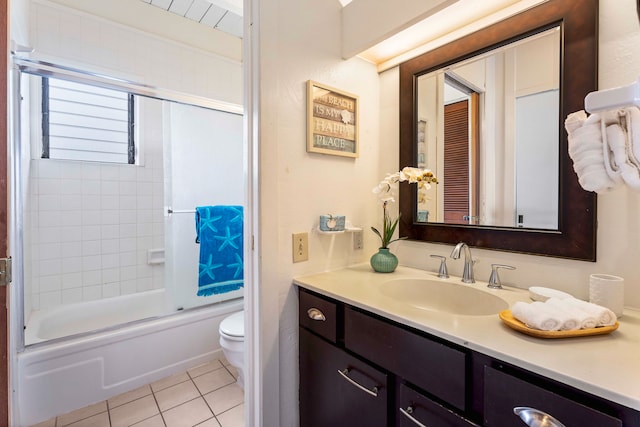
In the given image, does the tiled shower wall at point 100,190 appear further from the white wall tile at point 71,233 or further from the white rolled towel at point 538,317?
the white rolled towel at point 538,317

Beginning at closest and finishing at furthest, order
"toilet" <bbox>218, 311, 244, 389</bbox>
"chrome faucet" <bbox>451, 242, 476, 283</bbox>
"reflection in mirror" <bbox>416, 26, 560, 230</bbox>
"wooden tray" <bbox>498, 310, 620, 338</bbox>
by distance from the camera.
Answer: "wooden tray" <bbox>498, 310, 620, 338</bbox> < "reflection in mirror" <bbox>416, 26, 560, 230</bbox> < "chrome faucet" <bbox>451, 242, 476, 283</bbox> < "toilet" <bbox>218, 311, 244, 389</bbox>

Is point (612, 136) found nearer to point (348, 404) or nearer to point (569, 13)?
point (569, 13)

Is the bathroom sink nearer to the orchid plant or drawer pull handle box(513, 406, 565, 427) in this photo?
the orchid plant

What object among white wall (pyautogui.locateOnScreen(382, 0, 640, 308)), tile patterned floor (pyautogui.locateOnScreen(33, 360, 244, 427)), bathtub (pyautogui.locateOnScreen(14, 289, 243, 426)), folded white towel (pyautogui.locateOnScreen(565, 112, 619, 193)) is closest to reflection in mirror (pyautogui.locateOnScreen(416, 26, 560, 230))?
white wall (pyautogui.locateOnScreen(382, 0, 640, 308))

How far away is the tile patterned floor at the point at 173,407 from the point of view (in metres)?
1.57

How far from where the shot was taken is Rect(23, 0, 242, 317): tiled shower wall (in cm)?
197

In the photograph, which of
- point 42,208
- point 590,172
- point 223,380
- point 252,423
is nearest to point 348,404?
point 252,423

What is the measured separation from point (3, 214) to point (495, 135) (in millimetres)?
1897

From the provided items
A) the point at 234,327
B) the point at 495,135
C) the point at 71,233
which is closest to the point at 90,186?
the point at 71,233

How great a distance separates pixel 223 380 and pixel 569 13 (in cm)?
258

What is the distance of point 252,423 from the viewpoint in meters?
1.26

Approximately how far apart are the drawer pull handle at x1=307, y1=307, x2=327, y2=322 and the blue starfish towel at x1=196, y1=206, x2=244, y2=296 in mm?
1257

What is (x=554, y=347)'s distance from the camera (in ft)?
2.15

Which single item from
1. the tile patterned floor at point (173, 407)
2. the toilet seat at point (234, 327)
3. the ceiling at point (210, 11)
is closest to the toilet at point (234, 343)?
the toilet seat at point (234, 327)
